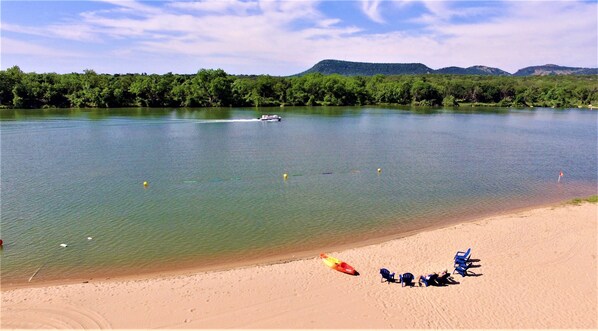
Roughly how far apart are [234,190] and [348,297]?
1631 cm

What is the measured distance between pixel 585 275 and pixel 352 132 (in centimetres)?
4971

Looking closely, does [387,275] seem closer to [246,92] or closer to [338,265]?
[338,265]

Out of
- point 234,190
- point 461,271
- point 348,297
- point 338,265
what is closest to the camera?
point 348,297

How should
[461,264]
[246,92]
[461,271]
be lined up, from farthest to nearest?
1. [246,92]
2. [461,264]
3. [461,271]

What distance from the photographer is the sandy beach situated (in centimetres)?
1287

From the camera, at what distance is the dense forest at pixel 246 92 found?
10600 cm

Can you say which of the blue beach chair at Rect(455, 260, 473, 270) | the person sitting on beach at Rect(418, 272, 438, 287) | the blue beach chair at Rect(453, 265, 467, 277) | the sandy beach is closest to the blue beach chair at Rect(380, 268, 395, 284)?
the sandy beach

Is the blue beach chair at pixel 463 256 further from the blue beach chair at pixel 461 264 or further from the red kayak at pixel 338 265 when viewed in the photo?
the red kayak at pixel 338 265

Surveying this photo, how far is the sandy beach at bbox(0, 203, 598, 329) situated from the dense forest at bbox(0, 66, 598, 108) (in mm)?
106717

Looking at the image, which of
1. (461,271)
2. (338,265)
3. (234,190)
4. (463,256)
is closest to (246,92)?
(234,190)

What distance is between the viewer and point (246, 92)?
126 metres

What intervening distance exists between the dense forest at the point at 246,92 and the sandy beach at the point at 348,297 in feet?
350

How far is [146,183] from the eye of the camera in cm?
2981

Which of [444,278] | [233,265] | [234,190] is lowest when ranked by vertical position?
[233,265]
